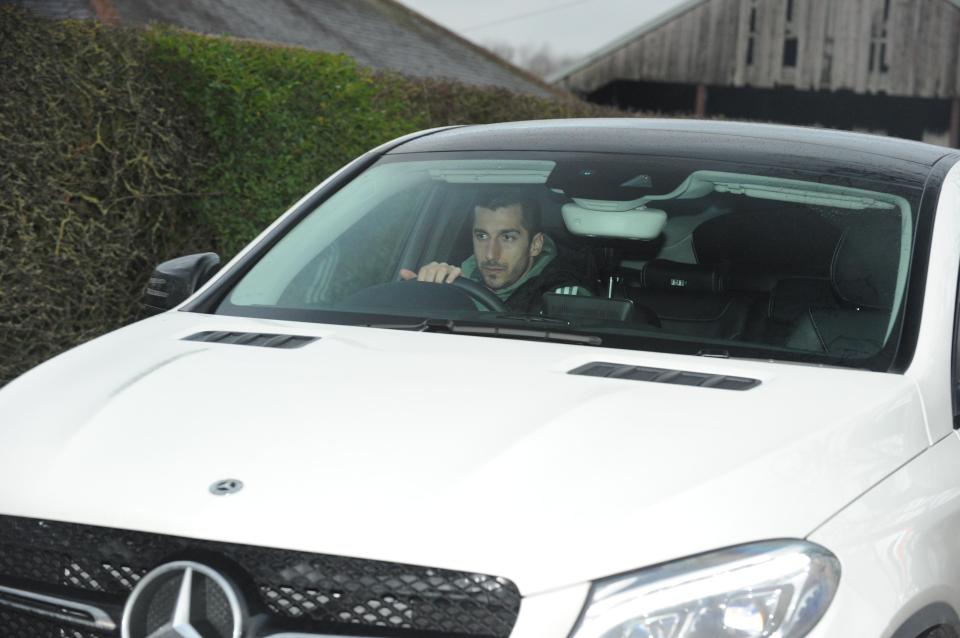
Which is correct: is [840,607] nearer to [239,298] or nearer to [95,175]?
[239,298]

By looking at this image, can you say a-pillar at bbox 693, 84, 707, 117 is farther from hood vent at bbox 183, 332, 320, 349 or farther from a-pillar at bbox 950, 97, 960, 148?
hood vent at bbox 183, 332, 320, 349

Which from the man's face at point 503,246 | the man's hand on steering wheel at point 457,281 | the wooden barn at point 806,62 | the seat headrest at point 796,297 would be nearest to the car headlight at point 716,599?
the seat headrest at point 796,297

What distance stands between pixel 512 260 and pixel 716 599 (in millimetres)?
1942

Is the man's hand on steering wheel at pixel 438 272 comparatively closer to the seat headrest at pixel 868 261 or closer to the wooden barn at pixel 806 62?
the seat headrest at pixel 868 261

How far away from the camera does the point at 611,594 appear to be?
221 centimetres

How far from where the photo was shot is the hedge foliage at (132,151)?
775 centimetres

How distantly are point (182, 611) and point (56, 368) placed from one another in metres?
1.13

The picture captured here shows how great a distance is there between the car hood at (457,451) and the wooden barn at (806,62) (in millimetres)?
35897

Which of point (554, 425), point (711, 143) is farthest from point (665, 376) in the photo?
point (711, 143)

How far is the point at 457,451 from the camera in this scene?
2494 millimetres

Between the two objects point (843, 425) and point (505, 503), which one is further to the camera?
point (843, 425)

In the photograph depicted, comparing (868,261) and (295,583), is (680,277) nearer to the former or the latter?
(868,261)

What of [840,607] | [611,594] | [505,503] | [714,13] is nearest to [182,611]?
[505,503]

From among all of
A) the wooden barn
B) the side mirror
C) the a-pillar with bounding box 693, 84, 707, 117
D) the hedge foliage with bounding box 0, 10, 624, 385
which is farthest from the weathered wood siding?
the side mirror
